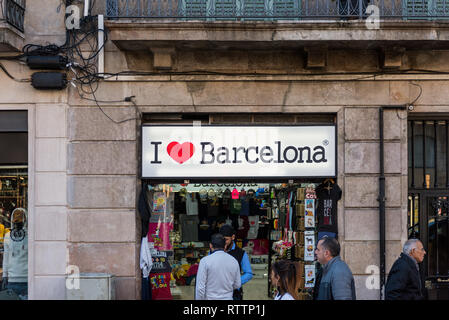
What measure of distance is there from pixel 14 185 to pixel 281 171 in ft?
14.9

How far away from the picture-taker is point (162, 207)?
362 inches

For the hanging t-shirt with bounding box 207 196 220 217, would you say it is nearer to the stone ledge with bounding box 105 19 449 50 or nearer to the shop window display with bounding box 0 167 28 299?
the stone ledge with bounding box 105 19 449 50

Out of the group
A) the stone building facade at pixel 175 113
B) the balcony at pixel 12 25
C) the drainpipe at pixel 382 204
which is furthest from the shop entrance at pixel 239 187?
the balcony at pixel 12 25

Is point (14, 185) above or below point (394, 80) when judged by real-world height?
below

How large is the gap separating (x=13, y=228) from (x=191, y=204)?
306 cm

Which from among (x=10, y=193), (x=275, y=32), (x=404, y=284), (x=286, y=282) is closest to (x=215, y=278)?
(x=286, y=282)

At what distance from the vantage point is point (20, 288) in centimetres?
887

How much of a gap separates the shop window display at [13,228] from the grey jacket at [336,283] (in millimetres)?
5566

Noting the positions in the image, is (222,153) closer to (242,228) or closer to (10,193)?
(242,228)

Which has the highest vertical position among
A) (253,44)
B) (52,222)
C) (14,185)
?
(253,44)
